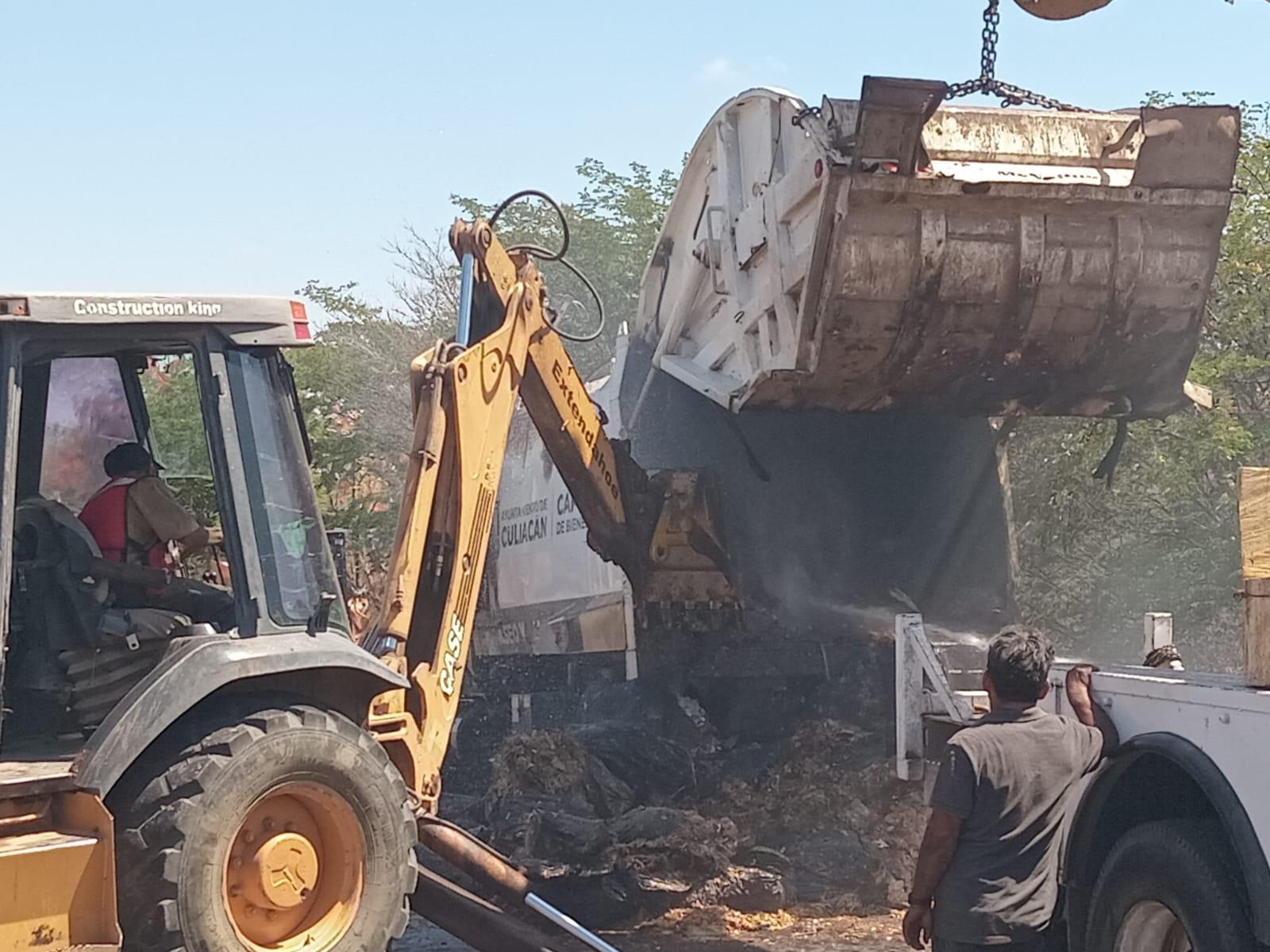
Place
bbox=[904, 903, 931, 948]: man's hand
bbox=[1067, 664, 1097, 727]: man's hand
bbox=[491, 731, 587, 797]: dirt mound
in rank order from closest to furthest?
bbox=[904, 903, 931, 948]: man's hand < bbox=[1067, 664, 1097, 727]: man's hand < bbox=[491, 731, 587, 797]: dirt mound

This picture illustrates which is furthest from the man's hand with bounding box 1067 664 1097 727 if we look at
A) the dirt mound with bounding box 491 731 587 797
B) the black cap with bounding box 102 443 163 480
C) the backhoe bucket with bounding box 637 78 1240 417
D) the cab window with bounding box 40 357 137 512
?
the dirt mound with bounding box 491 731 587 797

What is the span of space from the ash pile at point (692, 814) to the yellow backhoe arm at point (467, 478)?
1090mm

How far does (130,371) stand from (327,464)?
9.31 m

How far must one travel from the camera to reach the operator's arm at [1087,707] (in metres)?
4.61

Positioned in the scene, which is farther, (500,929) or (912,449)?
(912,449)

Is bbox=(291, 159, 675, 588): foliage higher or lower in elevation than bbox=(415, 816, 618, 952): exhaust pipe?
higher

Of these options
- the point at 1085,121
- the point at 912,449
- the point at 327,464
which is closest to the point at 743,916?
the point at 912,449

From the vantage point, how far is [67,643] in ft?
15.0

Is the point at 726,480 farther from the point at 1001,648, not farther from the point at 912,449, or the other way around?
the point at 1001,648

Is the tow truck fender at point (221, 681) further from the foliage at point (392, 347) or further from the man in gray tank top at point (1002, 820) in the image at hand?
the foliage at point (392, 347)

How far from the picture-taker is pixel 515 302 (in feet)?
23.7

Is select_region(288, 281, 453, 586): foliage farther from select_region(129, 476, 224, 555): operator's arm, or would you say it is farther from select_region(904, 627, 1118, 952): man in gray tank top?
select_region(904, 627, 1118, 952): man in gray tank top

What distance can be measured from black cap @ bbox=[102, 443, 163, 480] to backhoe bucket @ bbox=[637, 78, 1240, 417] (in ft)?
11.3

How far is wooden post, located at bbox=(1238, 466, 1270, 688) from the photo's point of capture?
394cm
